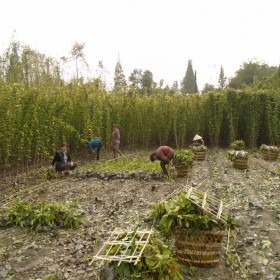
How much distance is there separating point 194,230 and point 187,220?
0.19 meters

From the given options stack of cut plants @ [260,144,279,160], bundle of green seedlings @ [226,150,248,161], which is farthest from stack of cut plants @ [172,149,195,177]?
stack of cut plants @ [260,144,279,160]

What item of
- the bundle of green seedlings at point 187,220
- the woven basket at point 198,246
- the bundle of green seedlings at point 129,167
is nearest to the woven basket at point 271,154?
the bundle of green seedlings at point 129,167

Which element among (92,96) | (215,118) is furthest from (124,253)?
(215,118)

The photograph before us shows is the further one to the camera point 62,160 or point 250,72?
point 250,72

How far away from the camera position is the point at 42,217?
6684 mm

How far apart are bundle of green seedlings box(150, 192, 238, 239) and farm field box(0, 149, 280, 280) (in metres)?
0.65

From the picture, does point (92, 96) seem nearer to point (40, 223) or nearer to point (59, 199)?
point (59, 199)

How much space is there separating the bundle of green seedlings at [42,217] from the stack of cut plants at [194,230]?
247 cm

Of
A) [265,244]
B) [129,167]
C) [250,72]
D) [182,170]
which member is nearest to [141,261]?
[265,244]

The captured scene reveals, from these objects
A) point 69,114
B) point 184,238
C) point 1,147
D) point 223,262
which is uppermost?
point 69,114

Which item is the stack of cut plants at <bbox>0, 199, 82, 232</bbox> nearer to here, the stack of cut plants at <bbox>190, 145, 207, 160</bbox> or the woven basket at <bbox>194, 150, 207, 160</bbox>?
the stack of cut plants at <bbox>190, 145, 207, 160</bbox>

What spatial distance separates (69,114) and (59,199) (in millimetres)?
7721

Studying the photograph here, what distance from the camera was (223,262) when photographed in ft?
17.5

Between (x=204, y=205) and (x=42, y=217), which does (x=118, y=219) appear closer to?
(x=42, y=217)
